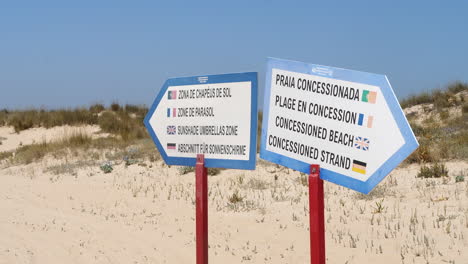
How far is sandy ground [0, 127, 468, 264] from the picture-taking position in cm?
683

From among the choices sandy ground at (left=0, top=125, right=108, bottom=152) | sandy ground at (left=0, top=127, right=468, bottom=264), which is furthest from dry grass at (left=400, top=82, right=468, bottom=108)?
sandy ground at (left=0, top=125, right=108, bottom=152)

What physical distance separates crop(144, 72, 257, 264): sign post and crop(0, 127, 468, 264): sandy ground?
2299 millimetres

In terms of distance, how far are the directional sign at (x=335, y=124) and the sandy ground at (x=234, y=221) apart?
3.05 meters

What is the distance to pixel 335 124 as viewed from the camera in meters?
3.77

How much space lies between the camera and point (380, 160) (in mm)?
3463

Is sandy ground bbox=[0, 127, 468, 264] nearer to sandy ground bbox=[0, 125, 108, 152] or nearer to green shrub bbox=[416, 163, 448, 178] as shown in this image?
green shrub bbox=[416, 163, 448, 178]

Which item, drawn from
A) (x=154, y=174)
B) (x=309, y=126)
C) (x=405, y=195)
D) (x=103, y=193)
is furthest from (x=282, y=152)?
(x=154, y=174)

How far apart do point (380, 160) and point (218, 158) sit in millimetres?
1662

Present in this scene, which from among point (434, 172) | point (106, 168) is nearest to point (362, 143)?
point (434, 172)

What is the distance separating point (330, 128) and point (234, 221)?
4940 millimetres

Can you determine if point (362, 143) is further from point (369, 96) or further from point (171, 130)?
point (171, 130)

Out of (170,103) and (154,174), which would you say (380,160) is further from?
(154,174)

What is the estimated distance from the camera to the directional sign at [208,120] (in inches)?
180

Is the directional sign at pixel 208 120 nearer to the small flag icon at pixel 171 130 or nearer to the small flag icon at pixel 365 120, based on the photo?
the small flag icon at pixel 171 130
